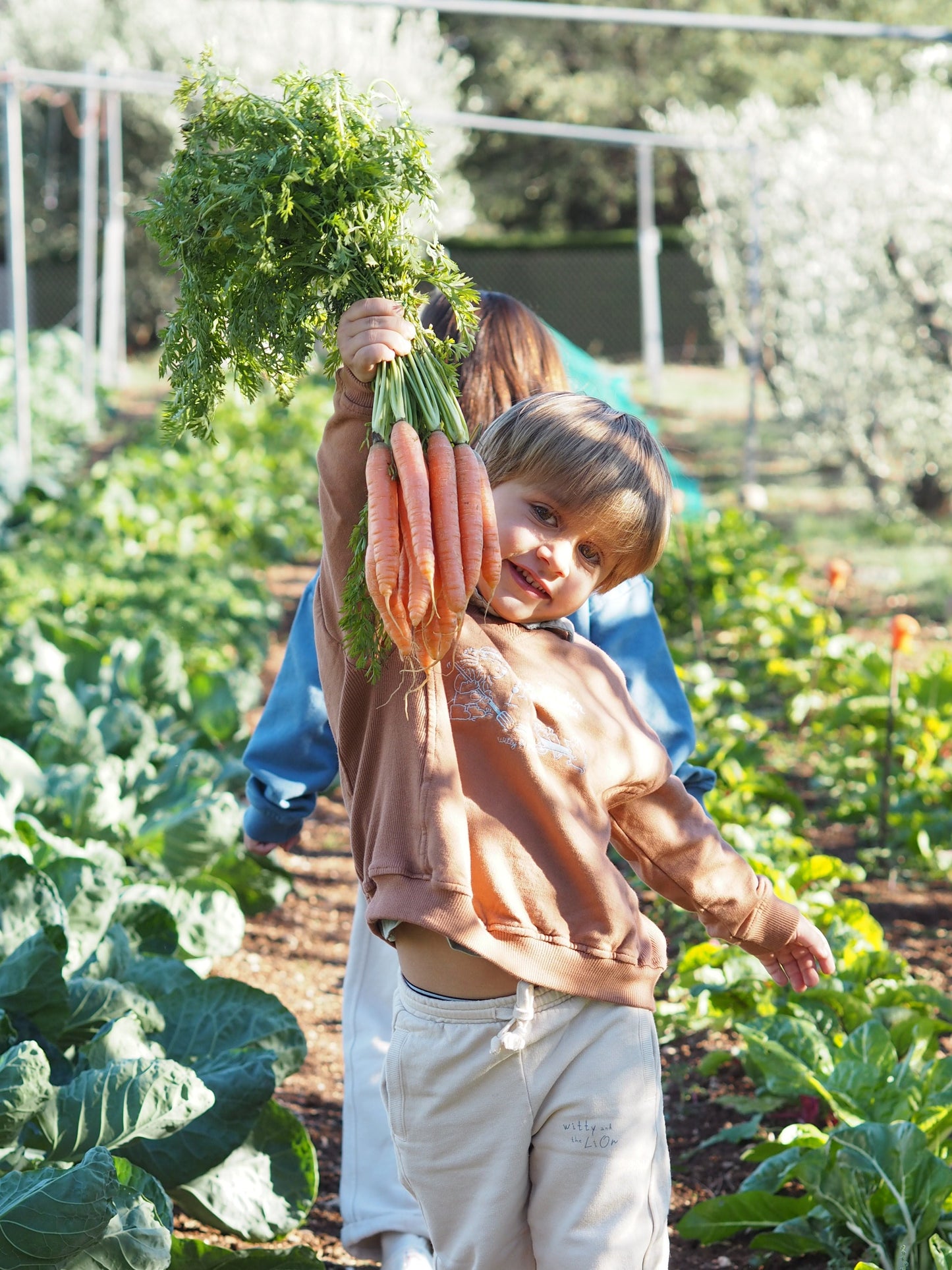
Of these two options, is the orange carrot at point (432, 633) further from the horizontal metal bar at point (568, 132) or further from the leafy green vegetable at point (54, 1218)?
the horizontal metal bar at point (568, 132)

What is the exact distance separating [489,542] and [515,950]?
494mm

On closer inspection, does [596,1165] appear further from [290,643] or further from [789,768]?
[789,768]

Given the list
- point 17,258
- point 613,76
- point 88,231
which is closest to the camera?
point 17,258

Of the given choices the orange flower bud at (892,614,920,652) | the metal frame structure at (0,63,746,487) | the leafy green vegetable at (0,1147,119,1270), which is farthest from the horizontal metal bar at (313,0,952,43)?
the leafy green vegetable at (0,1147,119,1270)

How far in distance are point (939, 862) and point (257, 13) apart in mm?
19275

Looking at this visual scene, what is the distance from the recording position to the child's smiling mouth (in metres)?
1.70

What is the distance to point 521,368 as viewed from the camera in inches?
84.4

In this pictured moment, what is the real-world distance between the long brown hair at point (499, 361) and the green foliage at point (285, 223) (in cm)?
52

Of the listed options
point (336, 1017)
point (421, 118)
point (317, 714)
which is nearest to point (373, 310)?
point (317, 714)

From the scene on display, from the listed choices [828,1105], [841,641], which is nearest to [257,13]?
[841,641]

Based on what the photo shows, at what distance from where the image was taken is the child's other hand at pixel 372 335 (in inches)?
57.7

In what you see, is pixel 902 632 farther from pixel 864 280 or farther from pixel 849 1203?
pixel 864 280

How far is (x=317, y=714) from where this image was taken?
231 cm

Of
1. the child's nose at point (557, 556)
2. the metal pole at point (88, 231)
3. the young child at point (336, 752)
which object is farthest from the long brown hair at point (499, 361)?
the metal pole at point (88, 231)
